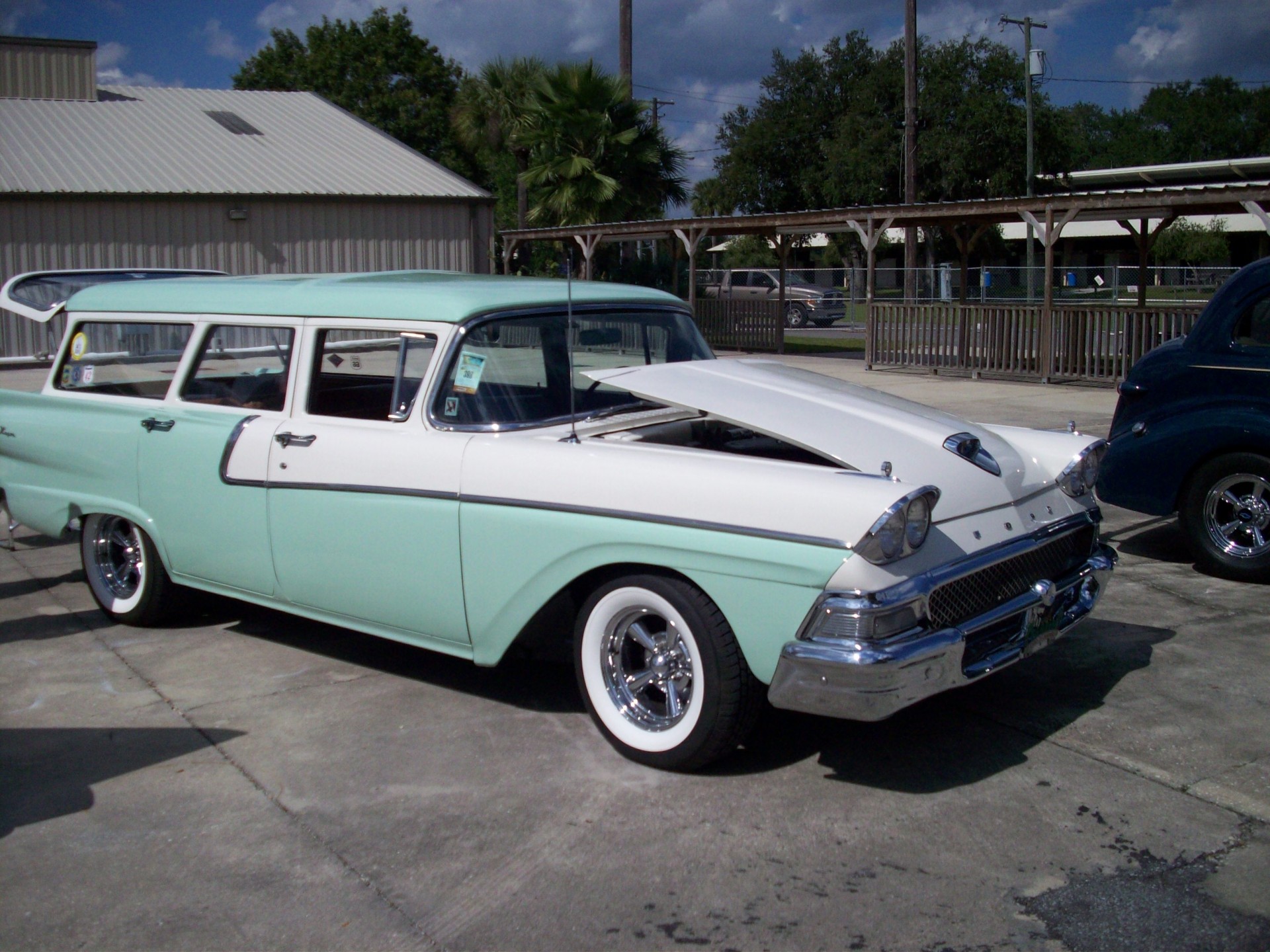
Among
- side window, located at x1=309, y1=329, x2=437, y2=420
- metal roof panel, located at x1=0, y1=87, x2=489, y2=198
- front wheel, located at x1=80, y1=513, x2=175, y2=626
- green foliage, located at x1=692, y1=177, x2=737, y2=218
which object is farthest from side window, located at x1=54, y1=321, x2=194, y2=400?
green foliage, located at x1=692, y1=177, x2=737, y2=218

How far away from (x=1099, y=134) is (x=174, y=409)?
340 feet

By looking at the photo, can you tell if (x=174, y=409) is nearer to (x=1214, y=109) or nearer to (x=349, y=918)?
(x=349, y=918)

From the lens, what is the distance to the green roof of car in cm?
465

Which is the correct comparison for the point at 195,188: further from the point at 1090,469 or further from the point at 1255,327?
the point at 1090,469

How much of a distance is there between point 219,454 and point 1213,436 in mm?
4963

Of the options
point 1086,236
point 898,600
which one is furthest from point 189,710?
point 1086,236

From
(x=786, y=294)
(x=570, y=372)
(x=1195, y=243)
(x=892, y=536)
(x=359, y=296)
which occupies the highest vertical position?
(x=1195, y=243)

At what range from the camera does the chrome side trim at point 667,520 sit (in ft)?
11.7

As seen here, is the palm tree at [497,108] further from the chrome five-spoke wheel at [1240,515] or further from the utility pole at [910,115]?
the chrome five-spoke wheel at [1240,515]

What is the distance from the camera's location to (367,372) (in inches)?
200

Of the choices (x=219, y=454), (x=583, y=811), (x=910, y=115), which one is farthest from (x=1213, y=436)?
(x=910, y=115)

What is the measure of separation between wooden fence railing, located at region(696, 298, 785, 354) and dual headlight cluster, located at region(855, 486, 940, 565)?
20.6 metres

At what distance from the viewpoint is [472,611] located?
4.26 metres

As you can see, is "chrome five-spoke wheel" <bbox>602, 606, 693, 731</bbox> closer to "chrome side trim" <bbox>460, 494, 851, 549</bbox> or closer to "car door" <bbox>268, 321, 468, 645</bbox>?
"chrome side trim" <bbox>460, 494, 851, 549</bbox>
